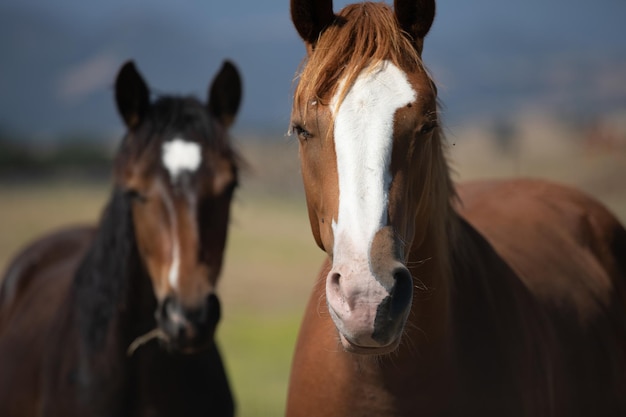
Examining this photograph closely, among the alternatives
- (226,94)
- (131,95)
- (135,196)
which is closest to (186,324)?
(135,196)

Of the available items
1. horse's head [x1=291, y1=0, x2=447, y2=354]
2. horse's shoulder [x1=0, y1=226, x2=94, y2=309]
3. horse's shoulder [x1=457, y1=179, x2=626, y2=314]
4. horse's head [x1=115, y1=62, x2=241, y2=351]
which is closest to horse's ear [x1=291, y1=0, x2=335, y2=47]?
horse's head [x1=291, y1=0, x2=447, y2=354]

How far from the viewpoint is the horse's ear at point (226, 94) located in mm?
5051

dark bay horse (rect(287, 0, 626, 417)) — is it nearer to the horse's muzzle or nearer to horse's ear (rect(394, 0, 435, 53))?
horse's ear (rect(394, 0, 435, 53))

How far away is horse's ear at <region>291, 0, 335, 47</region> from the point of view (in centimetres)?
292

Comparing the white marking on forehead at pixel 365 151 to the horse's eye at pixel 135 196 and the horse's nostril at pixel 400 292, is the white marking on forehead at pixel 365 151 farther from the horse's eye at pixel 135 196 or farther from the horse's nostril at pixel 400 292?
the horse's eye at pixel 135 196

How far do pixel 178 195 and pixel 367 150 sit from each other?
210 cm

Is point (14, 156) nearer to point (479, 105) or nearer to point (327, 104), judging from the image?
point (327, 104)

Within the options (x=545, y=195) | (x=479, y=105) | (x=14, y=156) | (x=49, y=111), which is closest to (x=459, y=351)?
(x=545, y=195)

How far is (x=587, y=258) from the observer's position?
4.48m

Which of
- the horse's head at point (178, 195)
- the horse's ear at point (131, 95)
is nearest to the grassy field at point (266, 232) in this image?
the horse's head at point (178, 195)

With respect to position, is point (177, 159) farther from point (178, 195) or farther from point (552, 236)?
point (552, 236)

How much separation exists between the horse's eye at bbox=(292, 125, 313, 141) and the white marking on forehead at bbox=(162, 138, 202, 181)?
5.71ft

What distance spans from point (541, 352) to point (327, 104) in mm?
1486

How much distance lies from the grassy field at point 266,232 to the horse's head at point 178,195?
0.35m
